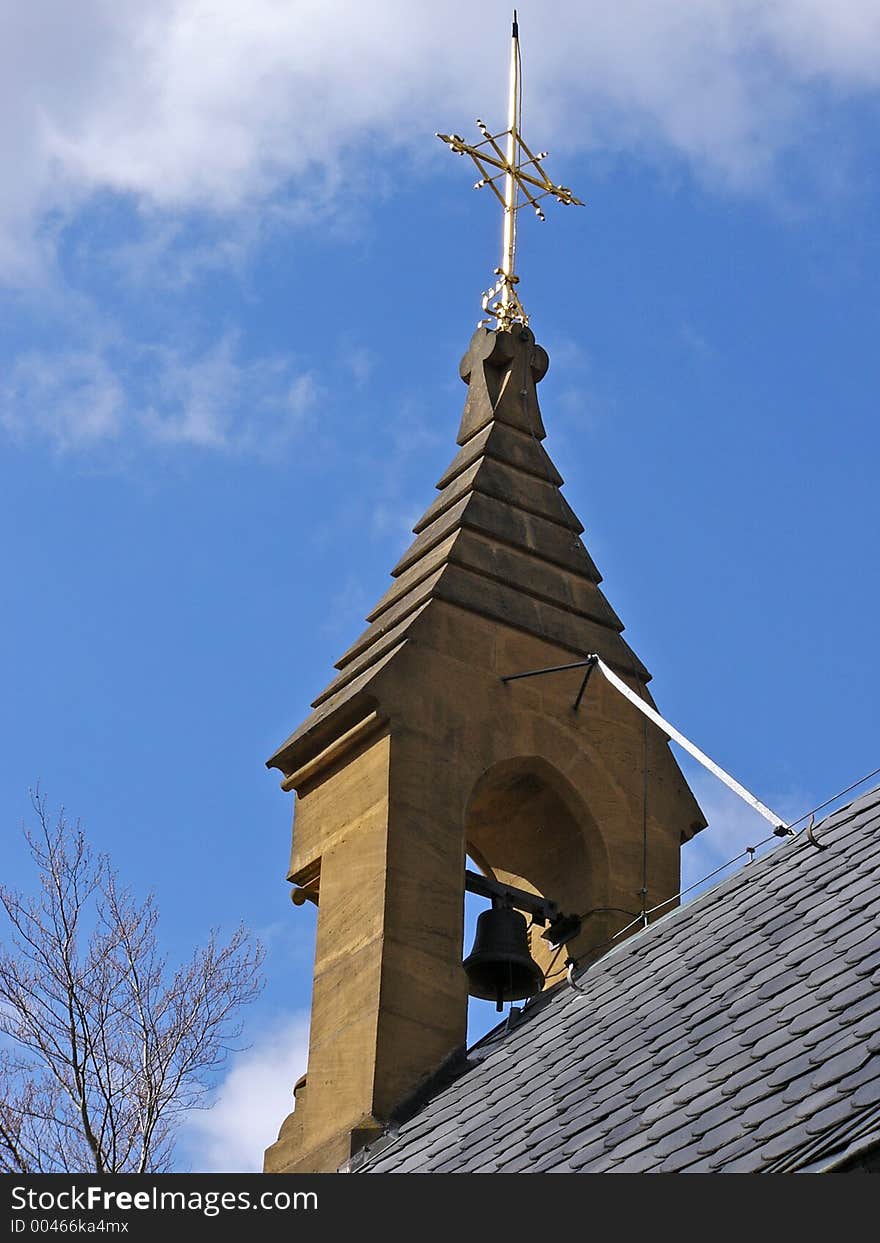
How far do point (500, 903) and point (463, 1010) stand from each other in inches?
52.3

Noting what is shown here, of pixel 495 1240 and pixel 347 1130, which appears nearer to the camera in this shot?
pixel 495 1240

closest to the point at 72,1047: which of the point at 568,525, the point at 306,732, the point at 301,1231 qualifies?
the point at 306,732

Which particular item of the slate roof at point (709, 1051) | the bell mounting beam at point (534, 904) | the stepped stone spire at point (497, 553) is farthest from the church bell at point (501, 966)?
the stepped stone spire at point (497, 553)

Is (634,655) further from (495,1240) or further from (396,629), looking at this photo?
(495,1240)

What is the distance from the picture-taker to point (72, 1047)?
55.4ft

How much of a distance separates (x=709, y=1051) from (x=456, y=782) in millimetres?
5043

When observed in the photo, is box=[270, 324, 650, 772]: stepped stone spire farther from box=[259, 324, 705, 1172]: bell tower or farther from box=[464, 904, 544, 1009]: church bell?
box=[464, 904, 544, 1009]: church bell

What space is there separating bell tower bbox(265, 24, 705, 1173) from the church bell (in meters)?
0.44

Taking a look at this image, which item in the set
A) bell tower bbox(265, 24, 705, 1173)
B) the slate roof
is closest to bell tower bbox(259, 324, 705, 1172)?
bell tower bbox(265, 24, 705, 1173)

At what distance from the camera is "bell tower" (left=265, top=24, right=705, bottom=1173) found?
15.8m

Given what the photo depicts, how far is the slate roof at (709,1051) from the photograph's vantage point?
10094 millimetres

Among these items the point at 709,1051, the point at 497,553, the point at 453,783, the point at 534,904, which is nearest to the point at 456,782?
the point at 453,783

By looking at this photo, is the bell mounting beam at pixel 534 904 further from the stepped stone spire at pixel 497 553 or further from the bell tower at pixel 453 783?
the stepped stone spire at pixel 497 553

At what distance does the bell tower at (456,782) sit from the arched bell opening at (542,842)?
0.6 inches
